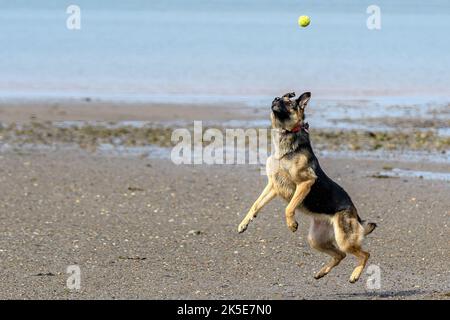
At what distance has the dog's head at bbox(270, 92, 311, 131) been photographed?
28.4 ft

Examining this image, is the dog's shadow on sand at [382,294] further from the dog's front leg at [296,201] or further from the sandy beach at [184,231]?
the dog's front leg at [296,201]

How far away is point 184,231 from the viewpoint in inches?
417

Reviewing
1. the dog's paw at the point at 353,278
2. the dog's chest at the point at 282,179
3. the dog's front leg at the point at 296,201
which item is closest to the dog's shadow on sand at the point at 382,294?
the dog's paw at the point at 353,278

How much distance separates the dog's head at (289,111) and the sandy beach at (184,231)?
1218 mm

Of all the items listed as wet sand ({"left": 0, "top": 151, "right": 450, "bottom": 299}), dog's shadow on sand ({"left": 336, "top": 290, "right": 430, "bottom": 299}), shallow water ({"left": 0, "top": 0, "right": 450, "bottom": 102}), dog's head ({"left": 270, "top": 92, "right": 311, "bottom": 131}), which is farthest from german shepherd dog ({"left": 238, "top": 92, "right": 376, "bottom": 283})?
shallow water ({"left": 0, "top": 0, "right": 450, "bottom": 102})

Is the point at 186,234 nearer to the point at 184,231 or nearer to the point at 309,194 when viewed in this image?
the point at 184,231

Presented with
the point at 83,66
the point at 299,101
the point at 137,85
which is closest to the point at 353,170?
the point at 299,101

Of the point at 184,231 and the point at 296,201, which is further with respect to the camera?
the point at 184,231

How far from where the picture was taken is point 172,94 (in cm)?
2194

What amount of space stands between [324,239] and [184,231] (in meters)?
2.36

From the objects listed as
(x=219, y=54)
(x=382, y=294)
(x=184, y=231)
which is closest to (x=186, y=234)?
(x=184, y=231)

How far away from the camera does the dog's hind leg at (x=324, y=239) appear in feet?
27.9
